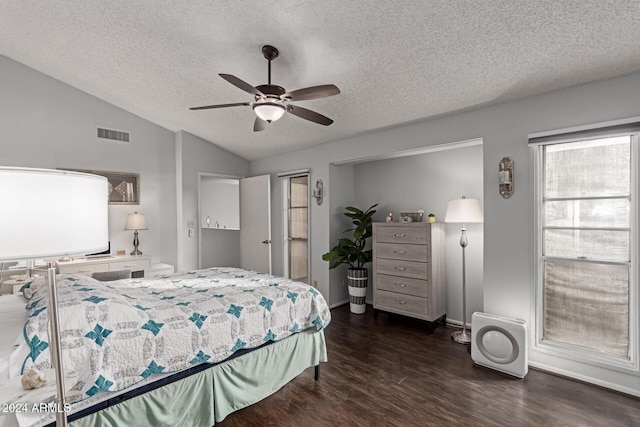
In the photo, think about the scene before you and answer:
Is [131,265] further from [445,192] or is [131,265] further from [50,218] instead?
[445,192]

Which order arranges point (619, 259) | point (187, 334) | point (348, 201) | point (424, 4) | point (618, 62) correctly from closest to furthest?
point (187, 334) < point (424, 4) < point (618, 62) < point (619, 259) < point (348, 201)

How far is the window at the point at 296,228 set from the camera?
5133 millimetres

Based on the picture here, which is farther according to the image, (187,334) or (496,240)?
(496,240)

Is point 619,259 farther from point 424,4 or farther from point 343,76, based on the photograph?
point 343,76

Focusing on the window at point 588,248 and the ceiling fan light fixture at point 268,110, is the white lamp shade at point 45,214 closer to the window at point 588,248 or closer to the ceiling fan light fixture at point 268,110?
the ceiling fan light fixture at point 268,110

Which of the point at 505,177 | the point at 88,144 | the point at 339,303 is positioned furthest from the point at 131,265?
the point at 505,177

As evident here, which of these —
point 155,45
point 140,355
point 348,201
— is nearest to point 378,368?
point 140,355

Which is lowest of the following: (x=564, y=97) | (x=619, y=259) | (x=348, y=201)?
(x=619, y=259)

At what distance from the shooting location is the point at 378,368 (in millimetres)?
2848

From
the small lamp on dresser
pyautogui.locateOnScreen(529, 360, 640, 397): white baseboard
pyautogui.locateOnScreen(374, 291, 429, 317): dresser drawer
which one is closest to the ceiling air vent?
the small lamp on dresser

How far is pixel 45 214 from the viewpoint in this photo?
82 centimetres

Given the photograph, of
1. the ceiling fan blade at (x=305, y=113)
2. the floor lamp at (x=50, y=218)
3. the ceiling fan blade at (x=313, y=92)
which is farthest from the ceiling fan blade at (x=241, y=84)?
the floor lamp at (x=50, y=218)

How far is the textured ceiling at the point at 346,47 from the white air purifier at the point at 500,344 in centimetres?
205

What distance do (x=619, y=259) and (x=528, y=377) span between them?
3.99 ft
